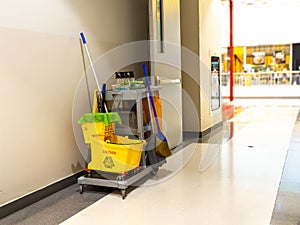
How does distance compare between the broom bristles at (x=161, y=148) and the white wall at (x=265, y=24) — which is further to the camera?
the white wall at (x=265, y=24)

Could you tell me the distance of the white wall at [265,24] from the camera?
12.2 metres

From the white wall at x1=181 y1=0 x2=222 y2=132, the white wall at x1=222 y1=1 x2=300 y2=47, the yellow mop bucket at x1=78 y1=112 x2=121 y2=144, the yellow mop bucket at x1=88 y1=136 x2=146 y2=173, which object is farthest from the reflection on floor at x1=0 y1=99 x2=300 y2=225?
the white wall at x1=222 y1=1 x2=300 y2=47

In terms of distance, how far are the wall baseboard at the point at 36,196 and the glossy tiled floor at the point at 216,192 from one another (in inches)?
21.3

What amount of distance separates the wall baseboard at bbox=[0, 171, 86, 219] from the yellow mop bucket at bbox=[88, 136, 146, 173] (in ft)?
1.26

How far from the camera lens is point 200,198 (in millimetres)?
2971

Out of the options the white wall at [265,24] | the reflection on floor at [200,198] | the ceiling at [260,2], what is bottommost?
the reflection on floor at [200,198]

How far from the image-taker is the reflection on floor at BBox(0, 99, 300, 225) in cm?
258

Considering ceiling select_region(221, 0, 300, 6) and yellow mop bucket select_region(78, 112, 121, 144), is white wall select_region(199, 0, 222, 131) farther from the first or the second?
ceiling select_region(221, 0, 300, 6)

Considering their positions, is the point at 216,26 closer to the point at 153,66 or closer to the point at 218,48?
the point at 218,48

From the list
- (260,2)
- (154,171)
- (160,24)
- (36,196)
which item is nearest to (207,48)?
(160,24)

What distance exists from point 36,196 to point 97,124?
88 centimetres

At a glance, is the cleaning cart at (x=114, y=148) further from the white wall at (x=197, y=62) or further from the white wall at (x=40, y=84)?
the white wall at (x=197, y=62)

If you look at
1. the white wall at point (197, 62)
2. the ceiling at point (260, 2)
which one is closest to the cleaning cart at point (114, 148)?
the white wall at point (197, 62)

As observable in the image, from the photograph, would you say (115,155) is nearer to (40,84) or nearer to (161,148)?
(161,148)
